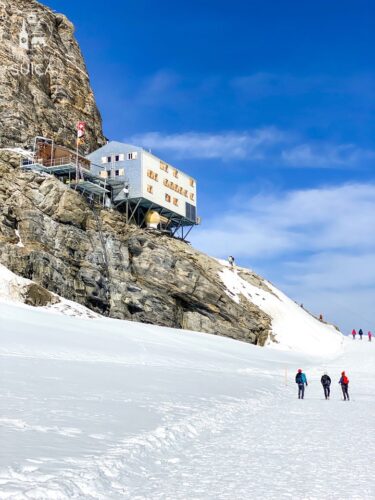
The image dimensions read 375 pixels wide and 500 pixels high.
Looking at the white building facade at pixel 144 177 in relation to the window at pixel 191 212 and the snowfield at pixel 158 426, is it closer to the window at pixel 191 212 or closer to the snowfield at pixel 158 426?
the window at pixel 191 212

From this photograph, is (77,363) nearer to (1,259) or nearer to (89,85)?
(1,259)

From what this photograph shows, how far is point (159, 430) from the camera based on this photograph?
43.9 feet

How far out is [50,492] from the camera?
772 centimetres

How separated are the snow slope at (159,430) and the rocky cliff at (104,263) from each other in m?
17.6

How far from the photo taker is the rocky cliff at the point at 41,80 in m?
72.2

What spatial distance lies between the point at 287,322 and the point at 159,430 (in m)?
58.0

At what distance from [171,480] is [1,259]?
4222 cm

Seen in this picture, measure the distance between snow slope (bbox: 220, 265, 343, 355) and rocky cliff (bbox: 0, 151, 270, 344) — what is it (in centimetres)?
276

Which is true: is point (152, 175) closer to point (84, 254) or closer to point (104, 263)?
point (104, 263)

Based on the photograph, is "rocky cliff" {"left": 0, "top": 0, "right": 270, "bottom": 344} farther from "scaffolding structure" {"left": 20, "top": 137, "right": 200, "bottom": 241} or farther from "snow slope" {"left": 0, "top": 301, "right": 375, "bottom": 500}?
"snow slope" {"left": 0, "top": 301, "right": 375, "bottom": 500}

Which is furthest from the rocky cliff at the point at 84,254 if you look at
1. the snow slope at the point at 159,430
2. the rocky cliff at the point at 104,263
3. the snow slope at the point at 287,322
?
the snow slope at the point at 159,430

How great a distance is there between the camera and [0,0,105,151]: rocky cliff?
2842 inches

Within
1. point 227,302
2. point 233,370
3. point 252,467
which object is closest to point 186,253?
point 227,302

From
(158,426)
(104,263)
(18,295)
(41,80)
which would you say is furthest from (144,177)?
(158,426)
